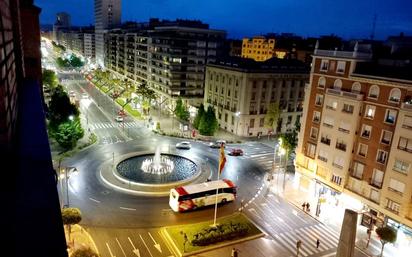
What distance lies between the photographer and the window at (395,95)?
44000 mm

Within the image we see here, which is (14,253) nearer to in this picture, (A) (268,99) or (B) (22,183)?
(B) (22,183)

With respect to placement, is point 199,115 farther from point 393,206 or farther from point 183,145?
point 393,206

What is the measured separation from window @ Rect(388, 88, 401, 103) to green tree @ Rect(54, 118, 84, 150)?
58.1 metres

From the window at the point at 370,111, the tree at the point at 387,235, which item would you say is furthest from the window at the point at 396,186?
the window at the point at 370,111

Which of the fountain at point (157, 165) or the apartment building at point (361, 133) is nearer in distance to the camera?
the apartment building at point (361, 133)

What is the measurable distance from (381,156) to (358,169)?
432 cm

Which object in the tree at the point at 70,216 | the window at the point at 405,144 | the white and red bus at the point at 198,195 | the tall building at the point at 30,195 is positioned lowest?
the white and red bus at the point at 198,195

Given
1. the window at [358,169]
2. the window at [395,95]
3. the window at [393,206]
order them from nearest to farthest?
the window at [393,206]
the window at [395,95]
the window at [358,169]

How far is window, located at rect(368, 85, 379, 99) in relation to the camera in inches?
1843

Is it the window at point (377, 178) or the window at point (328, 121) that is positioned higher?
the window at point (328, 121)

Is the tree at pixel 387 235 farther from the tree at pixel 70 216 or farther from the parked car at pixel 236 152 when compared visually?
the parked car at pixel 236 152

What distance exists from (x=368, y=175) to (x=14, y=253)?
5117 cm

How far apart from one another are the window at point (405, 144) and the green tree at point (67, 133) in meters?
59.1

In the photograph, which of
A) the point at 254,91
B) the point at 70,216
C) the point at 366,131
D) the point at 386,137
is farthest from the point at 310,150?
the point at 70,216
